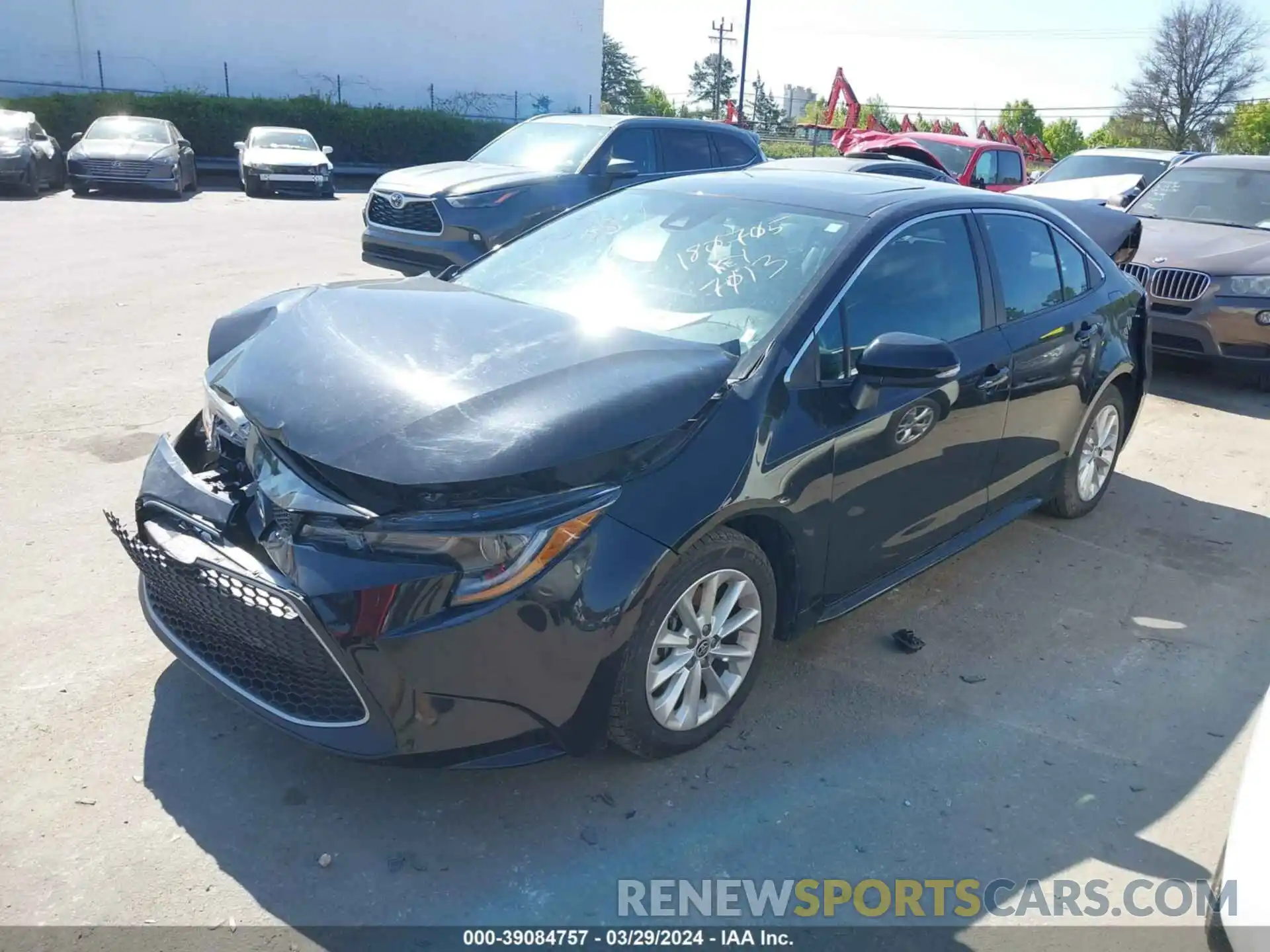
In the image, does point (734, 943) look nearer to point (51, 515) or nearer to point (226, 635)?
point (226, 635)

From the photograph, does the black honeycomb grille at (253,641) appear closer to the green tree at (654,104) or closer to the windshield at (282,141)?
the windshield at (282,141)

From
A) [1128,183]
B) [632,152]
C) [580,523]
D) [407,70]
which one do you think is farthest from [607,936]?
→ [407,70]

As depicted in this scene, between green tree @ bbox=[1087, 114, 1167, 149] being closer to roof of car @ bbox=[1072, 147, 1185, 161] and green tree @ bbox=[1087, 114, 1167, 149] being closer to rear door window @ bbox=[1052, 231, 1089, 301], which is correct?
roof of car @ bbox=[1072, 147, 1185, 161]

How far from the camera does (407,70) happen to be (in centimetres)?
3525

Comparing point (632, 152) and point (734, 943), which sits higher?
point (632, 152)

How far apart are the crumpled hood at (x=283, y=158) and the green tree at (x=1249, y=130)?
43863mm

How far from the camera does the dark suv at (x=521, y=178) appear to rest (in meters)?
9.39

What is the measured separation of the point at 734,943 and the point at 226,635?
63.9 inches

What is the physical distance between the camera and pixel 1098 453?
5.52m

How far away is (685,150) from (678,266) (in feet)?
26.3

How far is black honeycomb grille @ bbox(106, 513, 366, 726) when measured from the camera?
2709 mm

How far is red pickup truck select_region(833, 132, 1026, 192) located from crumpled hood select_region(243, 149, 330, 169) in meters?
10.3

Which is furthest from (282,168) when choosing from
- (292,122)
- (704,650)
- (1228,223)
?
(704,650)

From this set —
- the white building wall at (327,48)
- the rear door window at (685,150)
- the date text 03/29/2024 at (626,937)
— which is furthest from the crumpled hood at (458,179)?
the white building wall at (327,48)
